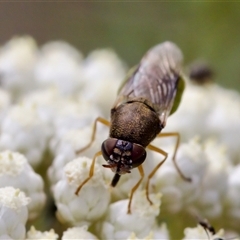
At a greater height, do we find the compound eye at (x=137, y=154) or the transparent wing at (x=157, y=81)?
the transparent wing at (x=157, y=81)

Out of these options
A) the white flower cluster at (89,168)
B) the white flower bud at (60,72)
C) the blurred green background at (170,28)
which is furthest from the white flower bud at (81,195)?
the blurred green background at (170,28)

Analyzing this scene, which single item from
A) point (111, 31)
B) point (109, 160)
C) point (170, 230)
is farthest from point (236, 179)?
point (111, 31)

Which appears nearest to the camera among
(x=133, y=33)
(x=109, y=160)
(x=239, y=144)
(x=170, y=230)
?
(x=109, y=160)

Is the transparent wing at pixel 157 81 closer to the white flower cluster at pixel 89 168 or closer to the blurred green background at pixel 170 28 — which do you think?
the white flower cluster at pixel 89 168

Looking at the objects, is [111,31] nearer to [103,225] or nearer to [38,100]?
[38,100]

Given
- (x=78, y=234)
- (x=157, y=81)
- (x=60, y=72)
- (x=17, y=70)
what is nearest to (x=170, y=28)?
(x=60, y=72)

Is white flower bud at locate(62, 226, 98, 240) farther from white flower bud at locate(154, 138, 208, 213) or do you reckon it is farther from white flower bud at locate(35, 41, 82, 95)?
white flower bud at locate(35, 41, 82, 95)

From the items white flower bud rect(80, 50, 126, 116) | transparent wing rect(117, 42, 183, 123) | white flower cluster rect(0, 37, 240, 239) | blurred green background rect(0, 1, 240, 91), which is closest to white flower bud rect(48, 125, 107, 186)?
white flower cluster rect(0, 37, 240, 239)
